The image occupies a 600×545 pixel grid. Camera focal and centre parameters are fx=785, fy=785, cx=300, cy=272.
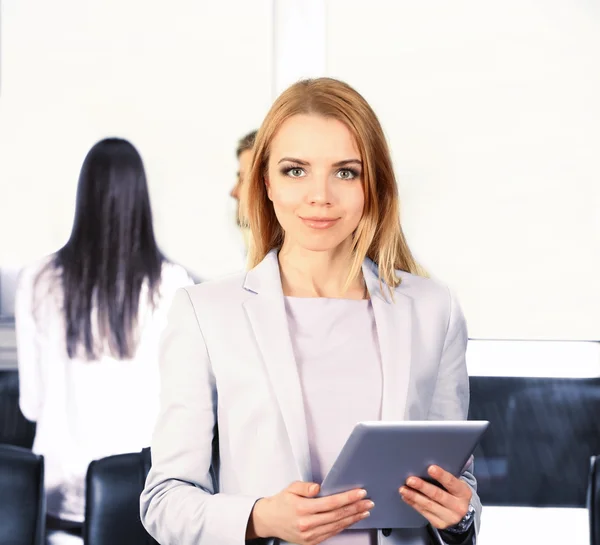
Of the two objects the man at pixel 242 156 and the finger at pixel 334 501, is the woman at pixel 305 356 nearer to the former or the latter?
the finger at pixel 334 501

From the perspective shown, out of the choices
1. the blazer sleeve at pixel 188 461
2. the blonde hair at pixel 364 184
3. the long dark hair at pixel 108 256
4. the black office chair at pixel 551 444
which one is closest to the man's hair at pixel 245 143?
the long dark hair at pixel 108 256

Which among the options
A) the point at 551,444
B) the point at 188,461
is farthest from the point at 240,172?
the point at 188,461

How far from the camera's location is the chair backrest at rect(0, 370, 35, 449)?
304 cm

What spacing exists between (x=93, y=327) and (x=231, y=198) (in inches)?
29.3

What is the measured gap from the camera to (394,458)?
46.2 inches

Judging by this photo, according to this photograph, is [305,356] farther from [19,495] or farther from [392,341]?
[19,495]

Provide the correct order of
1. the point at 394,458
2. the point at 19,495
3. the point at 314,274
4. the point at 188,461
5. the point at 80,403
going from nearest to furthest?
1. the point at 394,458
2. the point at 188,461
3. the point at 314,274
4. the point at 19,495
5. the point at 80,403

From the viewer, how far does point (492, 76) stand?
3203 mm

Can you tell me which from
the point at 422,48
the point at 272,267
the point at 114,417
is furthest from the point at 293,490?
the point at 422,48

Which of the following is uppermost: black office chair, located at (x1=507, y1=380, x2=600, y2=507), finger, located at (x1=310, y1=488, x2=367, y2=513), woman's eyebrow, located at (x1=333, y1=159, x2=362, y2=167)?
woman's eyebrow, located at (x1=333, y1=159, x2=362, y2=167)

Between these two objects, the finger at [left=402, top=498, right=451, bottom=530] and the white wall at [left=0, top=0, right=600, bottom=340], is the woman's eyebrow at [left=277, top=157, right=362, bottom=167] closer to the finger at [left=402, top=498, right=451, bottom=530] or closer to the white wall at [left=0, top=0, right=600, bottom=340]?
the finger at [left=402, top=498, right=451, bottom=530]

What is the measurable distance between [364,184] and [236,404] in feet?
1.51

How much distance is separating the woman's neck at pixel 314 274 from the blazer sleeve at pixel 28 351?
6.07 feet

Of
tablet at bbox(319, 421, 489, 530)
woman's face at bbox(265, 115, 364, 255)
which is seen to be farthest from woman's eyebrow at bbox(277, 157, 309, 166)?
tablet at bbox(319, 421, 489, 530)
